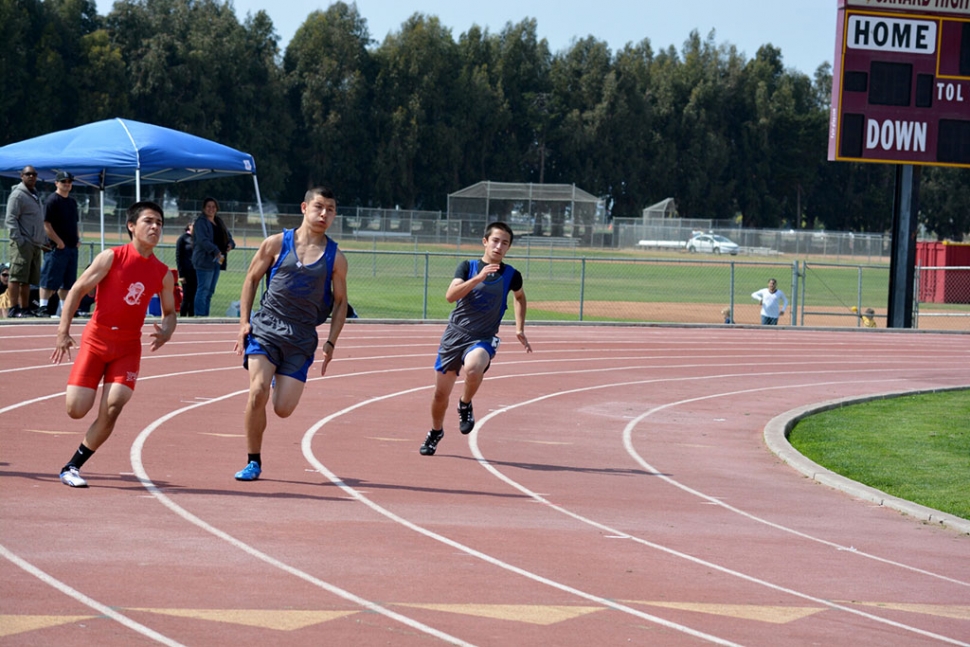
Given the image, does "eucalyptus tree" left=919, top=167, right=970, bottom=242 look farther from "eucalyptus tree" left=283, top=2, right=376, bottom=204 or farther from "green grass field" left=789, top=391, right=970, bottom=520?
"green grass field" left=789, top=391, right=970, bottom=520

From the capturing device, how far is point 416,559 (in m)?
6.47

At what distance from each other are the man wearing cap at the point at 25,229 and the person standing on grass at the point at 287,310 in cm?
1057

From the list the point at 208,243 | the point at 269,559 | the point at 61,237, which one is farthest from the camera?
the point at 208,243

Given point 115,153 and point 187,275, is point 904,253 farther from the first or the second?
point 115,153

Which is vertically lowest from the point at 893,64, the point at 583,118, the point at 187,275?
the point at 187,275

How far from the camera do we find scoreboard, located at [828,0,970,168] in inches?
1001

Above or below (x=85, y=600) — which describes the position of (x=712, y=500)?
below

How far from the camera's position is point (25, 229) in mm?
18375

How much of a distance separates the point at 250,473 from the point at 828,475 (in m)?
4.55

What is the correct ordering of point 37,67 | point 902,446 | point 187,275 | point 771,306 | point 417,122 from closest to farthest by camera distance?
point 902,446, point 187,275, point 771,306, point 37,67, point 417,122

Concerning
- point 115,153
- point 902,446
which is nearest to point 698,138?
point 115,153

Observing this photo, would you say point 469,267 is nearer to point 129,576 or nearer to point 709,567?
point 709,567

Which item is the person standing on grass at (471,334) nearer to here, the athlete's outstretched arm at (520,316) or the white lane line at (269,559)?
the athlete's outstretched arm at (520,316)

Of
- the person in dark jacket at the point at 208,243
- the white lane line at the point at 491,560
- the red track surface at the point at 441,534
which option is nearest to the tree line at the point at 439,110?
the person in dark jacket at the point at 208,243
